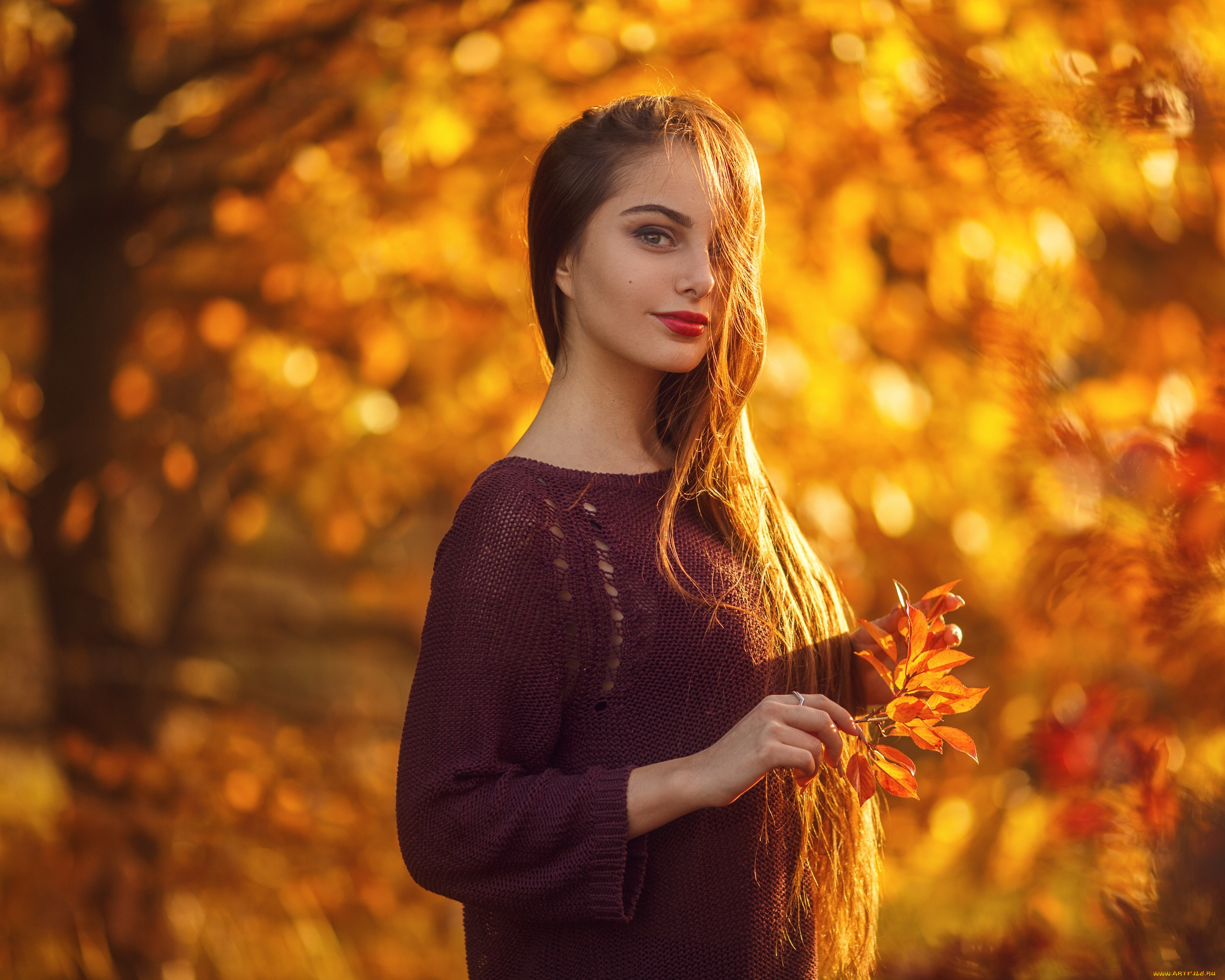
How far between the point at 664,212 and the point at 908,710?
2.37 ft

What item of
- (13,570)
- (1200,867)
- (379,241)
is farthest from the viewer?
→ (13,570)

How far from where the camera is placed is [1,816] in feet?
16.1

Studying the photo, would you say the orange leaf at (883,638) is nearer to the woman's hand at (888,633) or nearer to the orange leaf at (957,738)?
the woman's hand at (888,633)

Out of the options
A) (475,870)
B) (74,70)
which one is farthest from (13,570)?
(475,870)

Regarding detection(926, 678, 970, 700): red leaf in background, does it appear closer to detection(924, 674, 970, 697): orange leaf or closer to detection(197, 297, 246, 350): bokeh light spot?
detection(924, 674, 970, 697): orange leaf

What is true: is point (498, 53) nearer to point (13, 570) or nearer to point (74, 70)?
point (74, 70)

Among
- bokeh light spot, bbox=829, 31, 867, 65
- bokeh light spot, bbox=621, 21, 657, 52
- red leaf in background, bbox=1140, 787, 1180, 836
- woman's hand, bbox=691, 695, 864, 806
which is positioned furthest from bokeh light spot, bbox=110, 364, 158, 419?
red leaf in background, bbox=1140, 787, 1180, 836

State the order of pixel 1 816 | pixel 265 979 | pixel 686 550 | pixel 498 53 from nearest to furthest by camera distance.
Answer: pixel 686 550 < pixel 498 53 < pixel 265 979 < pixel 1 816

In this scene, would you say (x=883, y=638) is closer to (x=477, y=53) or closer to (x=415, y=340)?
(x=477, y=53)

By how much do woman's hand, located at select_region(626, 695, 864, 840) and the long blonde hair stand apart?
0.25m

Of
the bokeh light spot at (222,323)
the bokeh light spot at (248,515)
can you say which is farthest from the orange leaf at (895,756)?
the bokeh light spot at (248,515)

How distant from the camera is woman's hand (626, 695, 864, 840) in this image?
3.92ft

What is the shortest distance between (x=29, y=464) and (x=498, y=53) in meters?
2.04

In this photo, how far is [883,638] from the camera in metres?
1.36
